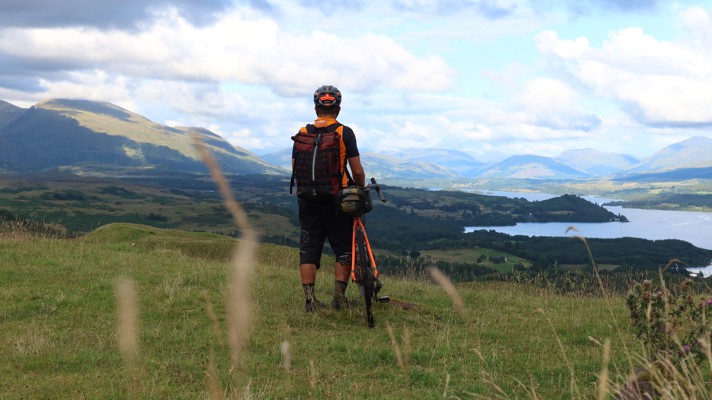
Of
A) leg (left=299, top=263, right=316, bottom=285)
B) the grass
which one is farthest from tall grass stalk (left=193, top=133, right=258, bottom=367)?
the grass

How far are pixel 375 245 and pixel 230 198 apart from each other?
163172 millimetres

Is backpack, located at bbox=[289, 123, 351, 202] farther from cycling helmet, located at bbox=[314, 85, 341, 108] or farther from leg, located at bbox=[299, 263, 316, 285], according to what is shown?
leg, located at bbox=[299, 263, 316, 285]

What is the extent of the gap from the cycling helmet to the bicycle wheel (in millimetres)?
2295

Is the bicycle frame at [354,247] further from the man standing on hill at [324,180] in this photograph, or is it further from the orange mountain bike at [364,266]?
the man standing on hill at [324,180]

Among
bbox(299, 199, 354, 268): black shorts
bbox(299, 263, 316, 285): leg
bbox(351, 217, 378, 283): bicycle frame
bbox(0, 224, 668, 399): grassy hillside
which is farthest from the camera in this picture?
bbox(299, 263, 316, 285): leg

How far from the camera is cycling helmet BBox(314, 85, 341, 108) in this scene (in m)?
10.3

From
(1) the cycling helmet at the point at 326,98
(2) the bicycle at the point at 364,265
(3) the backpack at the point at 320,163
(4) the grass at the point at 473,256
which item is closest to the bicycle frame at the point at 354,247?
(2) the bicycle at the point at 364,265

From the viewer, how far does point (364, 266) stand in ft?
31.6

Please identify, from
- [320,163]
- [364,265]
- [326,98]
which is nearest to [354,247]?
[364,265]

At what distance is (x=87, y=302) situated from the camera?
Answer: 10547 mm

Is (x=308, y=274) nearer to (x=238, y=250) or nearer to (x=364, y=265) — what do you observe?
(x=364, y=265)

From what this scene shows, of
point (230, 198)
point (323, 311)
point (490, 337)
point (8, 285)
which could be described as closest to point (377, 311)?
point (323, 311)

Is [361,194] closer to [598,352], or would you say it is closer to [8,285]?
[598,352]

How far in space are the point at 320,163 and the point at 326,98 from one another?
120 cm
